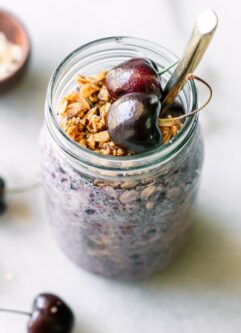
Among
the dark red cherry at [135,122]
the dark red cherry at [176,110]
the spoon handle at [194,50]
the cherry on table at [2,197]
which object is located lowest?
the cherry on table at [2,197]

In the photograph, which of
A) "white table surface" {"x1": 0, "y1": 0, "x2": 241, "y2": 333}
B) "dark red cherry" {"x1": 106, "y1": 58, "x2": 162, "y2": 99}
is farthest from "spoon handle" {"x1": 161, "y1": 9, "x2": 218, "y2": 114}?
"white table surface" {"x1": 0, "y1": 0, "x2": 241, "y2": 333}

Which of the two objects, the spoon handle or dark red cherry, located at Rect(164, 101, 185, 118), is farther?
dark red cherry, located at Rect(164, 101, 185, 118)

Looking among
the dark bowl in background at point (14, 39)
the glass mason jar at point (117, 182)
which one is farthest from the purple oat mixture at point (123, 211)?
the dark bowl in background at point (14, 39)

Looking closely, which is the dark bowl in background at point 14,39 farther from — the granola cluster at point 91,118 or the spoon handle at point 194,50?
the spoon handle at point 194,50

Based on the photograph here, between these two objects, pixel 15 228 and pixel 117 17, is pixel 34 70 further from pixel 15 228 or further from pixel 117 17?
pixel 15 228

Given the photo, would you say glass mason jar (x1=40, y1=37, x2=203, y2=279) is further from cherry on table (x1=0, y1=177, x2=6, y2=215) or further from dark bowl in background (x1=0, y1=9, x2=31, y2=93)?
dark bowl in background (x1=0, y1=9, x2=31, y2=93)

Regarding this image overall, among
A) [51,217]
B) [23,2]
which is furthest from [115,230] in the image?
[23,2]
